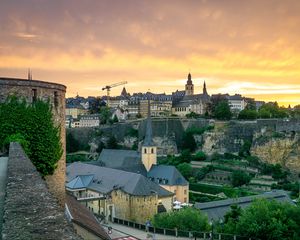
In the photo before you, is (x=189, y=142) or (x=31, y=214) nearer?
(x=31, y=214)

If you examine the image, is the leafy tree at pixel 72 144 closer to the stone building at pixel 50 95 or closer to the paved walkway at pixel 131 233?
the paved walkway at pixel 131 233

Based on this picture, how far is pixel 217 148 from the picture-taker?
79125 mm

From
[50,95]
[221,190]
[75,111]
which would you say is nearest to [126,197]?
[221,190]

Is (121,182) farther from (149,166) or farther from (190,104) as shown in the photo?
(190,104)

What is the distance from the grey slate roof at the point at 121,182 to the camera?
39.9 meters

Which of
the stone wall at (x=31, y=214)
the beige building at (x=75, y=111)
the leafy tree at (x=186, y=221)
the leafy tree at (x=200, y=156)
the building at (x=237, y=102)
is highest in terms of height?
the building at (x=237, y=102)

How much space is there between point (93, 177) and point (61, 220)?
44.9m

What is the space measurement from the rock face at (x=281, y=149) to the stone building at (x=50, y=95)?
56221 millimetres

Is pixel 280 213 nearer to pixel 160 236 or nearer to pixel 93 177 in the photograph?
pixel 160 236

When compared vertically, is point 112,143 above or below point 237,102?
below

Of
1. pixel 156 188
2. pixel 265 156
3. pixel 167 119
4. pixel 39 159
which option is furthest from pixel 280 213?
pixel 167 119

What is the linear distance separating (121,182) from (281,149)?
3483cm

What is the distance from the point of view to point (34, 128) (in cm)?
1249

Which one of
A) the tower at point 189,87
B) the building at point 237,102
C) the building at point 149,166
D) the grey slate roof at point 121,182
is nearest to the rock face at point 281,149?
the building at point 149,166
